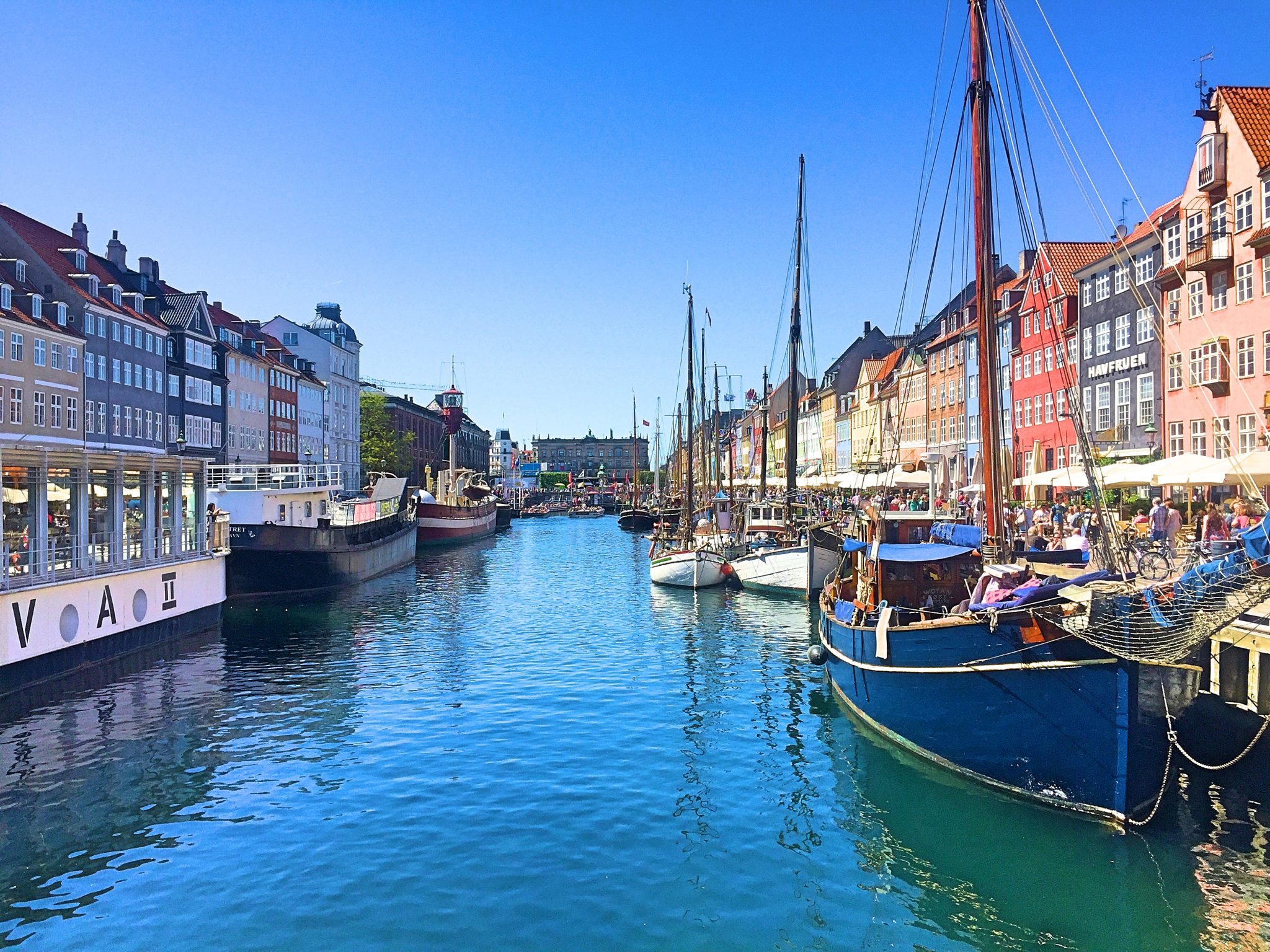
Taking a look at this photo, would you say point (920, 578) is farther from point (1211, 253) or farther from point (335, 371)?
point (335, 371)

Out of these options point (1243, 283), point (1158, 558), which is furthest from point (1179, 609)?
point (1243, 283)

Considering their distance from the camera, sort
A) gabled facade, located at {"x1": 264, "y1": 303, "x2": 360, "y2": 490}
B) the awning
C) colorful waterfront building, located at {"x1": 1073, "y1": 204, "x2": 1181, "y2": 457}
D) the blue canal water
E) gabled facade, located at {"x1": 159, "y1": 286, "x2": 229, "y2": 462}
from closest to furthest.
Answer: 1. the blue canal water
2. the awning
3. colorful waterfront building, located at {"x1": 1073, "y1": 204, "x2": 1181, "y2": 457}
4. gabled facade, located at {"x1": 159, "y1": 286, "x2": 229, "y2": 462}
5. gabled facade, located at {"x1": 264, "y1": 303, "x2": 360, "y2": 490}

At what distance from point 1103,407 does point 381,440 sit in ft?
272

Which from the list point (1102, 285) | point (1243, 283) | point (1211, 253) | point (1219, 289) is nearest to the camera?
point (1243, 283)

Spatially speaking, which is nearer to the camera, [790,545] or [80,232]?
[790,545]

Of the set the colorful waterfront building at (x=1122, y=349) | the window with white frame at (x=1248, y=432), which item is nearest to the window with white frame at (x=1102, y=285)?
the colorful waterfront building at (x=1122, y=349)

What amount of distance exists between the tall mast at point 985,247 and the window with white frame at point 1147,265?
28994mm

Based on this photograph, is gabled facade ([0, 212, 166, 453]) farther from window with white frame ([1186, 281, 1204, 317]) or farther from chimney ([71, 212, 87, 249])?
window with white frame ([1186, 281, 1204, 317])

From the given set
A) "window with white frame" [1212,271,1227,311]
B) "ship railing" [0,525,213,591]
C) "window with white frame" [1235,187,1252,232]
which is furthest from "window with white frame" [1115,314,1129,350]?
"ship railing" [0,525,213,591]

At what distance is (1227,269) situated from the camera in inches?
1465

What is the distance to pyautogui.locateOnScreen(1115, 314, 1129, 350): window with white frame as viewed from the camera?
46.8 metres

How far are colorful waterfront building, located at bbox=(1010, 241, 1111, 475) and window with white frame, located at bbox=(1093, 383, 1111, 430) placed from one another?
1.26 m

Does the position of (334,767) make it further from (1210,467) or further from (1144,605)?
(1210,467)

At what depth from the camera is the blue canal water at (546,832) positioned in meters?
11.7
